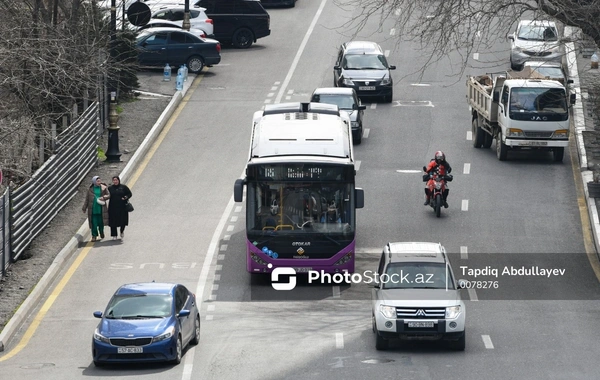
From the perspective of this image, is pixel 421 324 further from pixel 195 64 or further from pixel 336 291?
pixel 195 64

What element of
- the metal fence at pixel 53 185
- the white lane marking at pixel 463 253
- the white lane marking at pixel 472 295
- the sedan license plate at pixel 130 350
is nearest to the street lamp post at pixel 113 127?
the metal fence at pixel 53 185

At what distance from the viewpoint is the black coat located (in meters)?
29.5

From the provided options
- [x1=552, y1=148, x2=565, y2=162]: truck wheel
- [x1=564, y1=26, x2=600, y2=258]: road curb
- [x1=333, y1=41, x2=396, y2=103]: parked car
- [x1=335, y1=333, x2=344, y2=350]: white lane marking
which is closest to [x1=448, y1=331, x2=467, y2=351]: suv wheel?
[x1=335, y1=333, x2=344, y2=350]: white lane marking

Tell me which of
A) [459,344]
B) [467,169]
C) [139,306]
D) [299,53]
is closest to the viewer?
[139,306]

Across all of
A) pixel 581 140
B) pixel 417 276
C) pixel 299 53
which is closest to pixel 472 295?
pixel 417 276

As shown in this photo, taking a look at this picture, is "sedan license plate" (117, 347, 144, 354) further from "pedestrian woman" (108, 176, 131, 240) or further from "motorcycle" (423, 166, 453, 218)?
"motorcycle" (423, 166, 453, 218)

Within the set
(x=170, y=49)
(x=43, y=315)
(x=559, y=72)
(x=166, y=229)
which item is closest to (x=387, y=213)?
(x=166, y=229)

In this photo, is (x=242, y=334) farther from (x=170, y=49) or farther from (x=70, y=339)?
(x=170, y=49)

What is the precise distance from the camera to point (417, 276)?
22281 mm

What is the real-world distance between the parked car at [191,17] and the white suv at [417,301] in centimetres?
3259

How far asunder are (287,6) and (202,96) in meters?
19.2

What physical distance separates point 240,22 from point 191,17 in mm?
2144

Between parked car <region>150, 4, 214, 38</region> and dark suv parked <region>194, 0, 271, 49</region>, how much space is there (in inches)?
32.3

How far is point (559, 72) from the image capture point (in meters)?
43.4
